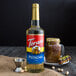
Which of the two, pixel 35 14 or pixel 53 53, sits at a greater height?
pixel 35 14

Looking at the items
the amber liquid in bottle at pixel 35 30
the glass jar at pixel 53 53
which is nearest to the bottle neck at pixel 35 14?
the amber liquid in bottle at pixel 35 30

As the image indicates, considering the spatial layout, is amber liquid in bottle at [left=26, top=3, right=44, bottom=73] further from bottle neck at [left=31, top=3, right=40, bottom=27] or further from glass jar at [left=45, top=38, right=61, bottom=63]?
glass jar at [left=45, top=38, right=61, bottom=63]

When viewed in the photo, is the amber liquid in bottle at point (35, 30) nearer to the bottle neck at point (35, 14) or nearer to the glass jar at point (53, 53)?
the bottle neck at point (35, 14)

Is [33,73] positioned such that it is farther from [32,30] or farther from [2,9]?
[2,9]

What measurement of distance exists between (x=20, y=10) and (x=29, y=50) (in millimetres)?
1825

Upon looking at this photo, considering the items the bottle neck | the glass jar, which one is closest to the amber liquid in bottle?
the bottle neck

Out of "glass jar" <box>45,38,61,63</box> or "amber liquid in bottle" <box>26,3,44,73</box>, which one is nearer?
"amber liquid in bottle" <box>26,3,44,73</box>

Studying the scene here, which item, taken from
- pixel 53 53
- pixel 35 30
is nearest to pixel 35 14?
pixel 35 30

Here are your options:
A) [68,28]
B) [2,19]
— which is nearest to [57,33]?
[68,28]

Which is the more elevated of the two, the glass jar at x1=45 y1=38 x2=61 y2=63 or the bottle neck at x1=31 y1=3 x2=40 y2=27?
the bottle neck at x1=31 y1=3 x2=40 y2=27

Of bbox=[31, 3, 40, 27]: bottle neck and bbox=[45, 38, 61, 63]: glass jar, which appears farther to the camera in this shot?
bbox=[45, 38, 61, 63]: glass jar

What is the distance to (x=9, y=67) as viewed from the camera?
0.99 metres

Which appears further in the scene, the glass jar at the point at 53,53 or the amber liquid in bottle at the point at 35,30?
the glass jar at the point at 53,53

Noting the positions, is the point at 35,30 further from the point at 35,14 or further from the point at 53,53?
the point at 53,53
